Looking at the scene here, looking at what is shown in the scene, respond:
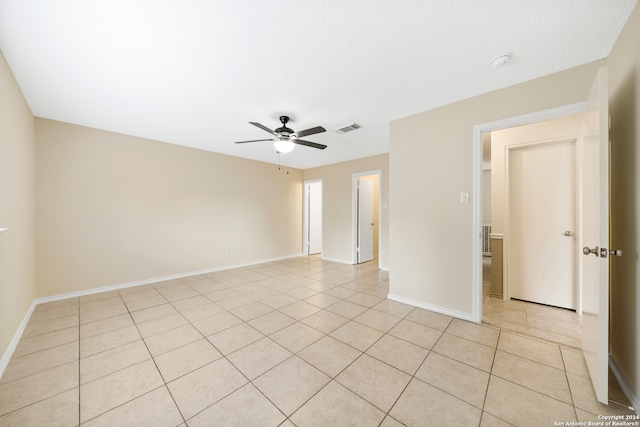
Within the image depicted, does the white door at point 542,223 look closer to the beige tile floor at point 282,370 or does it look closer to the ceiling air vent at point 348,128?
the beige tile floor at point 282,370

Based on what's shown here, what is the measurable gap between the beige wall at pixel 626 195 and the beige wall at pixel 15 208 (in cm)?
457

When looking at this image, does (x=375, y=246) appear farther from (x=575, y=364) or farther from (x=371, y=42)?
(x=371, y=42)

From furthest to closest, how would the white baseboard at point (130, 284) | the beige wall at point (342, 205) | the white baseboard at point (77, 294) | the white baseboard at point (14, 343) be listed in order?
the beige wall at point (342, 205), the white baseboard at point (130, 284), the white baseboard at point (77, 294), the white baseboard at point (14, 343)

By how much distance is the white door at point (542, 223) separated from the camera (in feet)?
9.13

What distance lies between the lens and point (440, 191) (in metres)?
2.70

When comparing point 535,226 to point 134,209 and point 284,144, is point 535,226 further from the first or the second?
point 134,209

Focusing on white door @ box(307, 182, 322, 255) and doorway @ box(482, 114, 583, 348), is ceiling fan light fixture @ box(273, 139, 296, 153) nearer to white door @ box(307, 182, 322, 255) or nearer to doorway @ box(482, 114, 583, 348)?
doorway @ box(482, 114, 583, 348)

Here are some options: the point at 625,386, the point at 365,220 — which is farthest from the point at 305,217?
the point at 625,386

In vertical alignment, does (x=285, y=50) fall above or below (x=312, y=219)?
above

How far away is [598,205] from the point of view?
4.69 feet

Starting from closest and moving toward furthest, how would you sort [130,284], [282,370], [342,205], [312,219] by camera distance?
[282,370]
[130,284]
[342,205]
[312,219]

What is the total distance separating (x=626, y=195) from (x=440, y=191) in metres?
1.34

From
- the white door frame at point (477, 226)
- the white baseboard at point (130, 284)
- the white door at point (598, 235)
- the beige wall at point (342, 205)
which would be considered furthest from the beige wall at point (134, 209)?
the white door at point (598, 235)

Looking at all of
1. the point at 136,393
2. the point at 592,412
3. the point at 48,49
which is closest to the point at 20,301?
the point at 136,393
